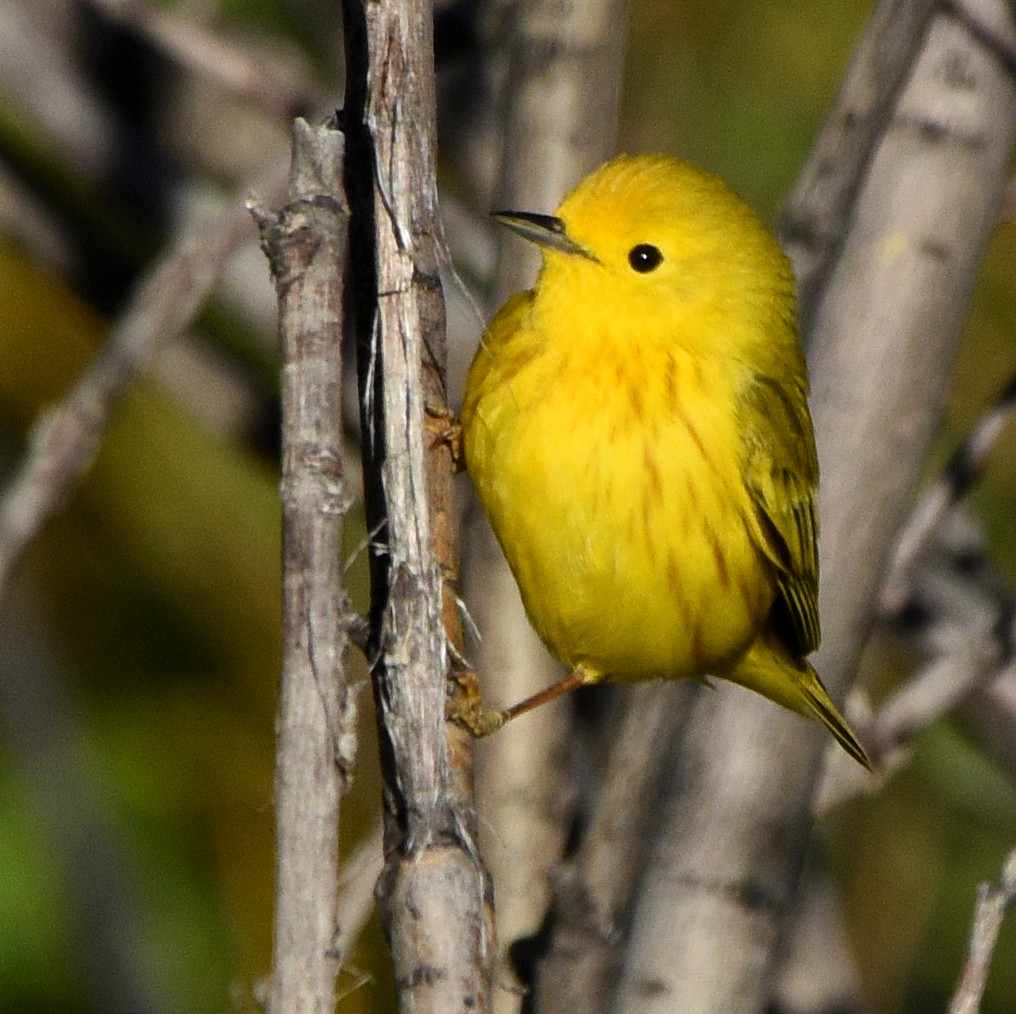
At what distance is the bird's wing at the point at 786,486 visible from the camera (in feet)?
9.64

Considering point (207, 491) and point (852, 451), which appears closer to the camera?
point (852, 451)

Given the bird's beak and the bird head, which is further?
the bird head

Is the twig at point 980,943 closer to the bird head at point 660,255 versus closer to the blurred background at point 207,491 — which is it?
the bird head at point 660,255

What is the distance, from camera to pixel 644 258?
291cm

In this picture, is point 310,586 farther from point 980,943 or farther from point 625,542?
point 625,542

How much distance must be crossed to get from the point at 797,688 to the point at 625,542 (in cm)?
48

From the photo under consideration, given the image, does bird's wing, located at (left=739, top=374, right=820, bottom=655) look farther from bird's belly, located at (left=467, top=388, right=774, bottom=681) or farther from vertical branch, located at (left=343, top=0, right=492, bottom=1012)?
Result: vertical branch, located at (left=343, top=0, right=492, bottom=1012)

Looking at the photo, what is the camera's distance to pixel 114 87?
14.7 ft

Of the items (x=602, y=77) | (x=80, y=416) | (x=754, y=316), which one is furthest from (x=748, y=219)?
(x=80, y=416)

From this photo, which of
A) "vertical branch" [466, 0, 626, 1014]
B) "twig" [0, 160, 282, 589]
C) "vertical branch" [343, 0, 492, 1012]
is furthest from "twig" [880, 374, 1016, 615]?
"vertical branch" [343, 0, 492, 1012]

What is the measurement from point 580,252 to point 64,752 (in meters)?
1.57

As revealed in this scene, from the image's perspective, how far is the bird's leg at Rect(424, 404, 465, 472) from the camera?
2.32 metres

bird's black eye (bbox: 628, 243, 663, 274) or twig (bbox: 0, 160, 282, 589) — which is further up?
bird's black eye (bbox: 628, 243, 663, 274)

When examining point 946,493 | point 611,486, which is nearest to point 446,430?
point 611,486
